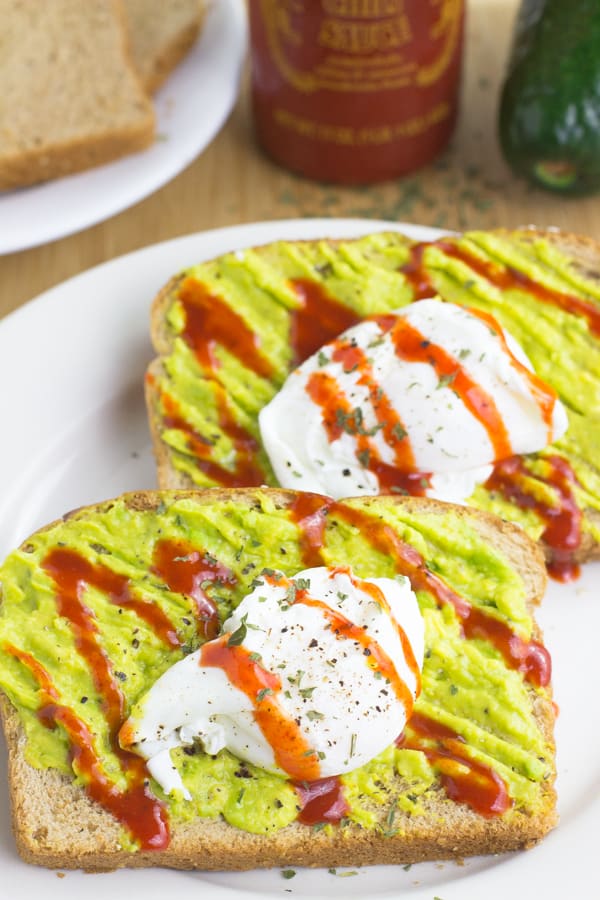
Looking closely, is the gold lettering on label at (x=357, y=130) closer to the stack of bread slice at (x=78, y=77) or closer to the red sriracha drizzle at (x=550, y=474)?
the stack of bread slice at (x=78, y=77)

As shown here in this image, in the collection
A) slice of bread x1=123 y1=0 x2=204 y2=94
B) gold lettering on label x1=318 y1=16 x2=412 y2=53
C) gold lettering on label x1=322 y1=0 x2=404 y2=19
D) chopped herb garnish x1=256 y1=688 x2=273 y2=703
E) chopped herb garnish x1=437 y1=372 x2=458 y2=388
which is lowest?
chopped herb garnish x1=256 y1=688 x2=273 y2=703

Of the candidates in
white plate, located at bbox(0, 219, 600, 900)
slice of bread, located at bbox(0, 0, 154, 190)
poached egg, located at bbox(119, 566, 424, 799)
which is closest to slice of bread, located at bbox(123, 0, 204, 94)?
slice of bread, located at bbox(0, 0, 154, 190)

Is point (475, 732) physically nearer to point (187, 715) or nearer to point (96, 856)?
point (187, 715)

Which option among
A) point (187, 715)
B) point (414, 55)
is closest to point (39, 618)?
point (187, 715)

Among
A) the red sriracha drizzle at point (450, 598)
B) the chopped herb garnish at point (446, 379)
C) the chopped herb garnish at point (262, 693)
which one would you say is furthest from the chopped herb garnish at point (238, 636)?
the chopped herb garnish at point (446, 379)

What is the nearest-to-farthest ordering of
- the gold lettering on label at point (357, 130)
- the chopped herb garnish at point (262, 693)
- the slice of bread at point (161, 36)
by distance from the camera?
the chopped herb garnish at point (262, 693) < the gold lettering on label at point (357, 130) < the slice of bread at point (161, 36)

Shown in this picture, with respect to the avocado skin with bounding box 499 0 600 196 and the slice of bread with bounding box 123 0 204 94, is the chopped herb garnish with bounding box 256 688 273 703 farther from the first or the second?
the slice of bread with bounding box 123 0 204 94
